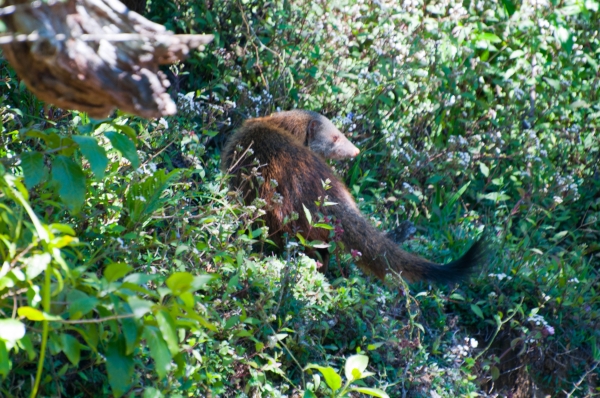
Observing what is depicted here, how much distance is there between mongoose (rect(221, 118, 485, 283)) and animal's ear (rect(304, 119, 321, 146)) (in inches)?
34.8

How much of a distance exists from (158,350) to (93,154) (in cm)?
65

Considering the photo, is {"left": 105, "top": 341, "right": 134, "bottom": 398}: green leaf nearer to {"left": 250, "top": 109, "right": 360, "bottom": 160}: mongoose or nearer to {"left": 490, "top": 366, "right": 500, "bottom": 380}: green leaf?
{"left": 490, "top": 366, "right": 500, "bottom": 380}: green leaf

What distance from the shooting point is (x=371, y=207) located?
5.22 metres

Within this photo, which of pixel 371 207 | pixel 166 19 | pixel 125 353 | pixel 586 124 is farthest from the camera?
pixel 586 124

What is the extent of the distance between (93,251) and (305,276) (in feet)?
4.29

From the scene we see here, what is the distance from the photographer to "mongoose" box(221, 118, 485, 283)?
4105 mm

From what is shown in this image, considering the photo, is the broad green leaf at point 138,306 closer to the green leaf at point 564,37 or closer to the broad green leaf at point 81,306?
the broad green leaf at point 81,306

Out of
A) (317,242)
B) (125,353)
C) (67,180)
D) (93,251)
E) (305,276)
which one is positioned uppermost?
(67,180)

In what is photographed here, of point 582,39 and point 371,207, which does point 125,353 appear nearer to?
point 371,207

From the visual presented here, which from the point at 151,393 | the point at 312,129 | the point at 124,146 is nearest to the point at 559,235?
the point at 312,129

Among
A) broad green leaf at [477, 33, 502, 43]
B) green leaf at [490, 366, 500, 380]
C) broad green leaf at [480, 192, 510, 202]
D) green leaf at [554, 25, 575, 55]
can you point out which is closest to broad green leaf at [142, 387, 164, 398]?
green leaf at [490, 366, 500, 380]

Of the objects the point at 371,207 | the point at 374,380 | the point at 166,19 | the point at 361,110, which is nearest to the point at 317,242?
the point at 374,380

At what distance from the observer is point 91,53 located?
2072 millimetres

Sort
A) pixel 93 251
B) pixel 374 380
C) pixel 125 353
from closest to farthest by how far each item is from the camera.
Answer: pixel 125 353, pixel 93 251, pixel 374 380
